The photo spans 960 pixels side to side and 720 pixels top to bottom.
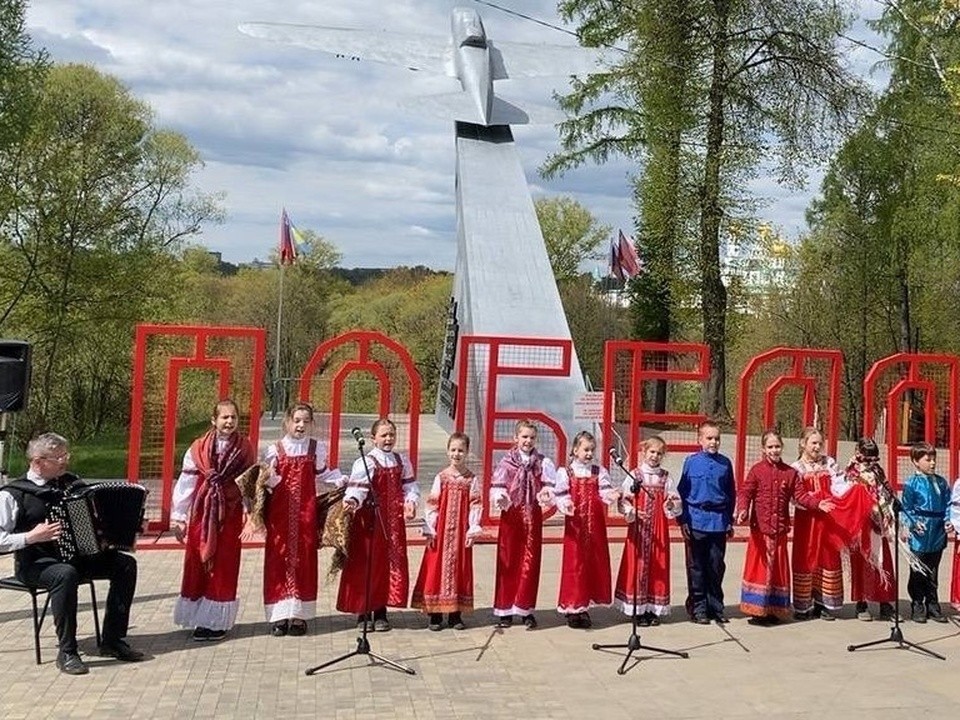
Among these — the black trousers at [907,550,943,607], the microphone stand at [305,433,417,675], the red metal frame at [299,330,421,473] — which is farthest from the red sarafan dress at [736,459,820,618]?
the red metal frame at [299,330,421,473]

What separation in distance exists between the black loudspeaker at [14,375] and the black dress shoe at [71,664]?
91.7 inches

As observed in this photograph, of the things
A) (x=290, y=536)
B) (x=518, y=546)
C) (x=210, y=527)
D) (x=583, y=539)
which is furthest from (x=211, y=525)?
(x=583, y=539)

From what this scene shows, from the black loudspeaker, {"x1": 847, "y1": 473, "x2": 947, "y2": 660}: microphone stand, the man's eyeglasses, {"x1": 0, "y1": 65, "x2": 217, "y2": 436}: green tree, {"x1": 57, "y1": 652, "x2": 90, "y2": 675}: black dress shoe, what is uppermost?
{"x1": 0, "y1": 65, "x2": 217, "y2": 436}: green tree

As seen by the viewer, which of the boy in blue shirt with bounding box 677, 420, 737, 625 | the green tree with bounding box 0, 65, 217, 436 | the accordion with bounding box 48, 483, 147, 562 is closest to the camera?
the accordion with bounding box 48, 483, 147, 562

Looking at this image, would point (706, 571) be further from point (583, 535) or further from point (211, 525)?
point (211, 525)

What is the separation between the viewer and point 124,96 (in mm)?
→ 26172

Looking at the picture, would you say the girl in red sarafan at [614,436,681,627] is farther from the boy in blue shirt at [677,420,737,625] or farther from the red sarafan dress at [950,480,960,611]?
the red sarafan dress at [950,480,960,611]

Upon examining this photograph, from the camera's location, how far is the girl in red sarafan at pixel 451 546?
6.66 meters

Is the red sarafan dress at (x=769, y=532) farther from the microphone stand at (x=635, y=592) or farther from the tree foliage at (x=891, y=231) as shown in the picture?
the tree foliage at (x=891, y=231)

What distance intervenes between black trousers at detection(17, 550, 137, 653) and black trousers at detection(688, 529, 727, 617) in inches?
147

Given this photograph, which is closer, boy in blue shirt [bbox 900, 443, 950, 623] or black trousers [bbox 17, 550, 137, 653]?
black trousers [bbox 17, 550, 137, 653]

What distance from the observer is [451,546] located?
6.70 m

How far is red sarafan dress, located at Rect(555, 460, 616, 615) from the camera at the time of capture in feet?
22.4

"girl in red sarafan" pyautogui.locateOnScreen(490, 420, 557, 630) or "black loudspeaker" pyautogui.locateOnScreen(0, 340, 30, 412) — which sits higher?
"black loudspeaker" pyautogui.locateOnScreen(0, 340, 30, 412)
